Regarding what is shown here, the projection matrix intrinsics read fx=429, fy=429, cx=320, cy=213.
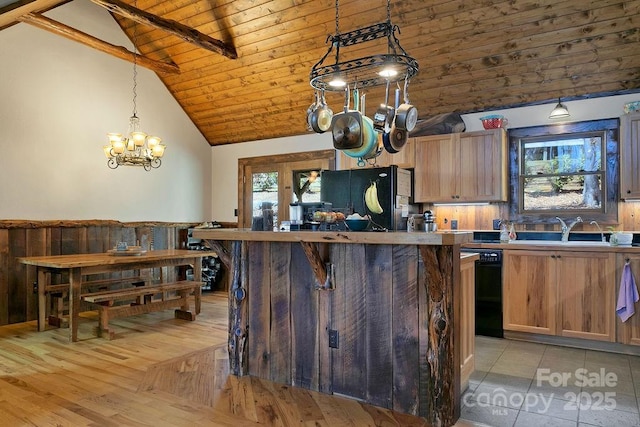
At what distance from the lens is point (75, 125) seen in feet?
17.6

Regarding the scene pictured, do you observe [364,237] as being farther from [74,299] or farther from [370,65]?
[74,299]

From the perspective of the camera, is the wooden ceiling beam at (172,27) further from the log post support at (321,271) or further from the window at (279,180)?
the log post support at (321,271)

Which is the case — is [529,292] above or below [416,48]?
below

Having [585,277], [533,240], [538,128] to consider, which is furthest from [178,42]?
[585,277]

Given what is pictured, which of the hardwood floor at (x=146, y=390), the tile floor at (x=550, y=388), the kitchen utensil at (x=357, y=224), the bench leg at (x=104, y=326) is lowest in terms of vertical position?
the tile floor at (x=550, y=388)

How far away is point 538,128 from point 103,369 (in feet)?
15.8

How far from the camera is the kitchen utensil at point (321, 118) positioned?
10.2ft

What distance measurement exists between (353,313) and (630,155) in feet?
10.7

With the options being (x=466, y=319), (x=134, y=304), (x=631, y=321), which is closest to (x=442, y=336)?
(x=466, y=319)

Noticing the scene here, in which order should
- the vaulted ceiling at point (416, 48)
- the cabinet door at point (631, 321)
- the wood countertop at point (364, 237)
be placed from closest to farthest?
the wood countertop at point (364, 237) → the cabinet door at point (631, 321) → the vaulted ceiling at point (416, 48)

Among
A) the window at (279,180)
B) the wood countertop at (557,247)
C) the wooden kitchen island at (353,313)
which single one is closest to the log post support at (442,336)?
the wooden kitchen island at (353,313)

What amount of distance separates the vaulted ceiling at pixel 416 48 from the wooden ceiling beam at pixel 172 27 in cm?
1

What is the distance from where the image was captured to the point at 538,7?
382 cm

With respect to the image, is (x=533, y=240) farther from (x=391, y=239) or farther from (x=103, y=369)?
(x=103, y=369)
